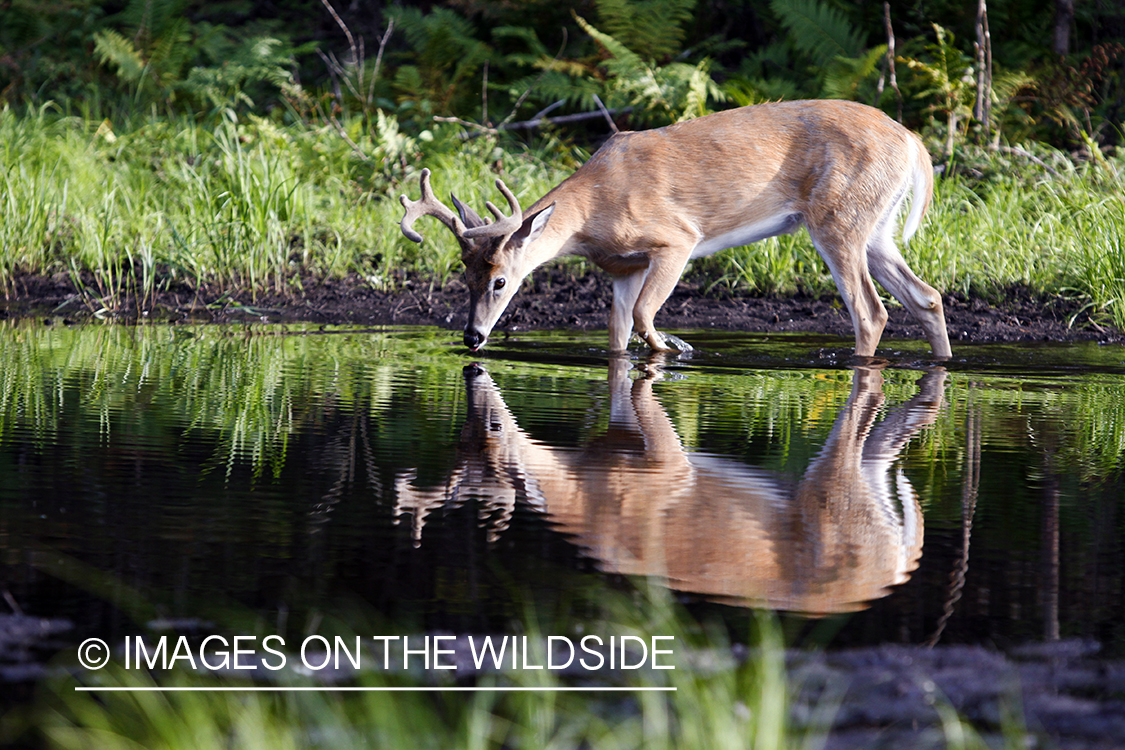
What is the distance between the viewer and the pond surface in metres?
2.68

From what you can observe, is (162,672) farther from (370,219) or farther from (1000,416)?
(370,219)

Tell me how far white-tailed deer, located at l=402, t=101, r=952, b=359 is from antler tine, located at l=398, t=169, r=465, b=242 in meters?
0.01

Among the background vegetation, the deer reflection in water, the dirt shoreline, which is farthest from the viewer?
the background vegetation

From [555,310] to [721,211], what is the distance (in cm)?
185

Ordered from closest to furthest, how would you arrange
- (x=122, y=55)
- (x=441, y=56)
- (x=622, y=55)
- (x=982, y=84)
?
1. (x=982, y=84)
2. (x=622, y=55)
3. (x=122, y=55)
4. (x=441, y=56)

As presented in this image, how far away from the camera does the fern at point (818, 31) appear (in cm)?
1495

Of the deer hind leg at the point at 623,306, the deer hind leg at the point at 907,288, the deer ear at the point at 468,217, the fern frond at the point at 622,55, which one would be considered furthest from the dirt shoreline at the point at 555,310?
the fern frond at the point at 622,55

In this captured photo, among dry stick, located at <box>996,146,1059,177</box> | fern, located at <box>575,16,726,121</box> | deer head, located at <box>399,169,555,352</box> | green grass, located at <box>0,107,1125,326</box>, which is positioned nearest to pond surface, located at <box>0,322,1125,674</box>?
deer head, located at <box>399,169,555,352</box>

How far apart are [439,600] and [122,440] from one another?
212 cm

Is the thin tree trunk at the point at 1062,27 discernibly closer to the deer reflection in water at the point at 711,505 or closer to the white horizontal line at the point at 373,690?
the deer reflection in water at the point at 711,505

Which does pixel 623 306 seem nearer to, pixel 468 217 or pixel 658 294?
pixel 658 294

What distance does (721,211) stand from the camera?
7.89m

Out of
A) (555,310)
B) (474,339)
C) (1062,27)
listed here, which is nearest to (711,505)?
Answer: (474,339)

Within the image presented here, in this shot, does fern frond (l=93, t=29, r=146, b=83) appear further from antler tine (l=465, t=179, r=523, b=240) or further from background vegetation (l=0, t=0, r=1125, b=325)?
antler tine (l=465, t=179, r=523, b=240)
